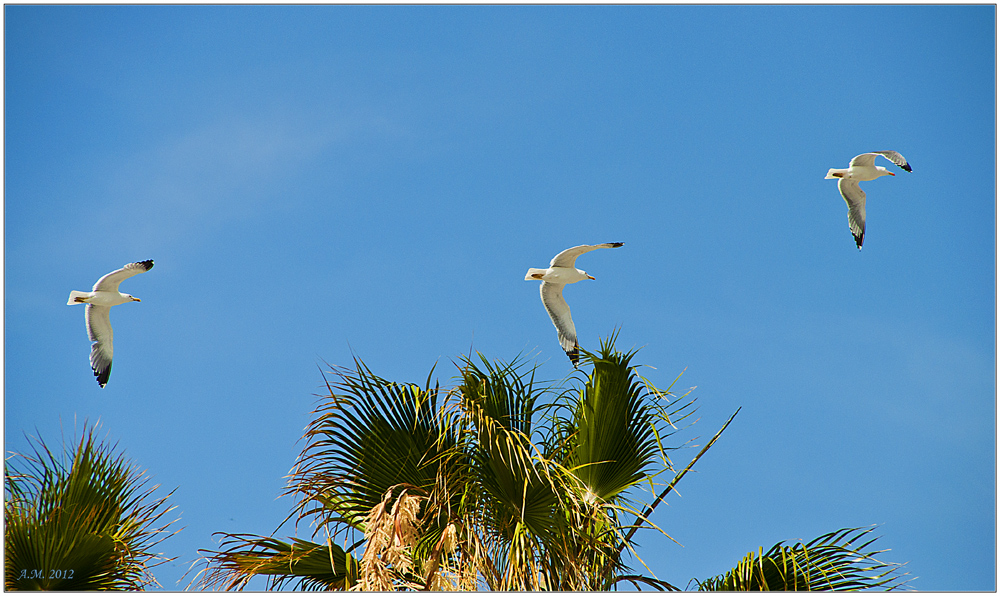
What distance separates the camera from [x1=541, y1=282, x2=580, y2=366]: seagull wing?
381 inches

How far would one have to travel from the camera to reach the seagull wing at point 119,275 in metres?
9.44

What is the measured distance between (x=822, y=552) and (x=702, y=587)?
692 mm

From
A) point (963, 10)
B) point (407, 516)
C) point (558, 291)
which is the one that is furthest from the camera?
point (558, 291)

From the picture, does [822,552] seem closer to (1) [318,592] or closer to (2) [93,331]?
(1) [318,592]

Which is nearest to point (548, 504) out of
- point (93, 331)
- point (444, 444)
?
point (444, 444)

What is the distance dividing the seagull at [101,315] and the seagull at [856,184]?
8296 millimetres

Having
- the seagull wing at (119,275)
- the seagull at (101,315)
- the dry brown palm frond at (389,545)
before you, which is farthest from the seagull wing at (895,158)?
the seagull at (101,315)

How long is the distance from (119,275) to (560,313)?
192 inches

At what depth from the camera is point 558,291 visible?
9852 mm

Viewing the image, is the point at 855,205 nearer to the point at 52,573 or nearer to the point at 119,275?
the point at 119,275

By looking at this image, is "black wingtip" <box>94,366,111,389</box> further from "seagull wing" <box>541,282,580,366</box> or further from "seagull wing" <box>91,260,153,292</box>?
"seagull wing" <box>541,282,580,366</box>

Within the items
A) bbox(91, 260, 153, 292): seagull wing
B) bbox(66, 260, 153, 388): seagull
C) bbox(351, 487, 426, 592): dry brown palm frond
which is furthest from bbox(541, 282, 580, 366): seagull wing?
bbox(351, 487, 426, 592): dry brown palm frond

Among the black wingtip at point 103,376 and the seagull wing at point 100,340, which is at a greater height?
the seagull wing at point 100,340

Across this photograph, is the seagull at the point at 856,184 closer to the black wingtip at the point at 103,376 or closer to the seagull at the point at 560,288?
the seagull at the point at 560,288
